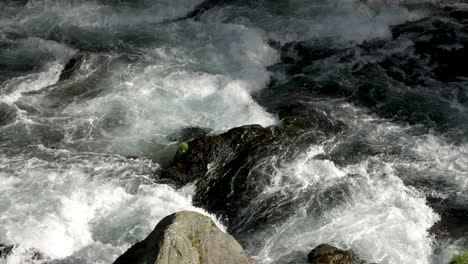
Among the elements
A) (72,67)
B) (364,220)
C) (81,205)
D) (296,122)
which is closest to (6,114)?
(72,67)

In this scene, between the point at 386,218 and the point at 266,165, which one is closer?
the point at 386,218

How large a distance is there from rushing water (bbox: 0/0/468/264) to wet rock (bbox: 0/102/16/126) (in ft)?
0.15

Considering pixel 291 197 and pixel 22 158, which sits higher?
pixel 291 197

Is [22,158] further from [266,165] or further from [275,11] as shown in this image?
[275,11]

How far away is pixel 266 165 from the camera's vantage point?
14398mm

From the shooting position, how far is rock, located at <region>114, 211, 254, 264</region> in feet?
28.1

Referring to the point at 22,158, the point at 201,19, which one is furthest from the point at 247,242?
the point at 201,19

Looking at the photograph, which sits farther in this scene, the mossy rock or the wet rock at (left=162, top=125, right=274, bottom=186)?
the mossy rock

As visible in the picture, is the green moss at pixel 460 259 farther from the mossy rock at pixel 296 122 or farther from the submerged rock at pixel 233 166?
the mossy rock at pixel 296 122

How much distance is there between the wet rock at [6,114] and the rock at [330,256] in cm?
1066

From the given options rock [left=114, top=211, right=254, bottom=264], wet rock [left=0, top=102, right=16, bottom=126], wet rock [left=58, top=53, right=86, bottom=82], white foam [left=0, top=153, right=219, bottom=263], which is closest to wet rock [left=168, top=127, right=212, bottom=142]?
white foam [left=0, top=153, right=219, bottom=263]

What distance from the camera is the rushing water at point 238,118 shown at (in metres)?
12.8

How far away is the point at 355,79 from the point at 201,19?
7.74 metres

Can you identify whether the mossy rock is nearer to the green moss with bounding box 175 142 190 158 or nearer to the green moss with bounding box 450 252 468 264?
the green moss with bounding box 175 142 190 158
